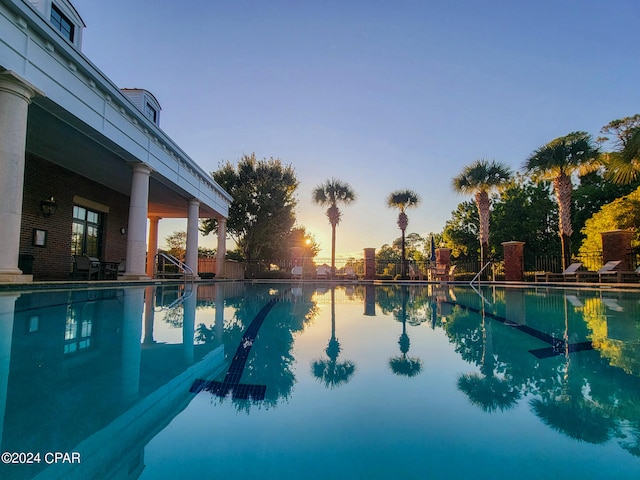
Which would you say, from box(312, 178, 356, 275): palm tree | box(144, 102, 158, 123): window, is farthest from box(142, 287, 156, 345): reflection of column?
box(312, 178, 356, 275): palm tree

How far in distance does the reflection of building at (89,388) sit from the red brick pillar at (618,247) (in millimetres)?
16298

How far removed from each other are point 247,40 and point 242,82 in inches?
61.4

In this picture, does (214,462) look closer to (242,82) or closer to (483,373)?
(483,373)

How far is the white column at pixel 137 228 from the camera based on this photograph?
9938 millimetres

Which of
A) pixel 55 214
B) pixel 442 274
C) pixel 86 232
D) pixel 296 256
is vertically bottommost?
pixel 442 274

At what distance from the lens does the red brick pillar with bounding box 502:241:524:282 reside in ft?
54.4

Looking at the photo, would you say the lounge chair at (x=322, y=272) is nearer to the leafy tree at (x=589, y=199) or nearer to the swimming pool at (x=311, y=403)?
the swimming pool at (x=311, y=403)

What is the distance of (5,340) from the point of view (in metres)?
2.98

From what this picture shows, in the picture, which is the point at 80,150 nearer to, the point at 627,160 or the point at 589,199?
the point at 627,160

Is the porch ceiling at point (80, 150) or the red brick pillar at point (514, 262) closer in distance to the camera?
the porch ceiling at point (80, 150)

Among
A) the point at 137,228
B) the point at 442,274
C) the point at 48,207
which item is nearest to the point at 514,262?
the point at 442,274

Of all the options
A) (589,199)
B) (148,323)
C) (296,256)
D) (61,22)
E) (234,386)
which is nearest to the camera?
(234,386)

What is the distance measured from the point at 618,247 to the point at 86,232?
20.9m

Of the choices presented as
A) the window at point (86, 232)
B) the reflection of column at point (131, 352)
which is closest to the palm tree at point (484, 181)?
the reflection of column at point (131, 352)
